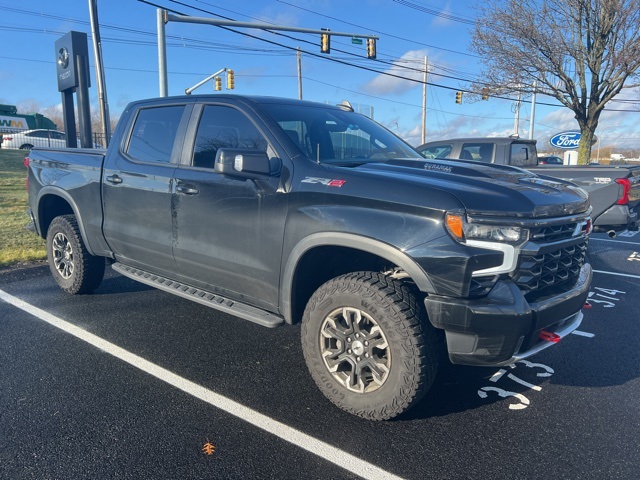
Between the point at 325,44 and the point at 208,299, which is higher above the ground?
the point at 325,44

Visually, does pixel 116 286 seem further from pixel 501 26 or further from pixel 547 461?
pixel 501 26

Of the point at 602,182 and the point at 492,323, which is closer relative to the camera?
the point at 492,323

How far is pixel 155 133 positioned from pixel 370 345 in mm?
2753

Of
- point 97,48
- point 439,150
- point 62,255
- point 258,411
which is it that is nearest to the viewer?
point 258,411

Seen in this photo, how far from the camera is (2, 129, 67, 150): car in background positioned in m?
30.9

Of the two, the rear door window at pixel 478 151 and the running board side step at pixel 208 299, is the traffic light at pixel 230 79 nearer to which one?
the rear door window at pixel 478 151

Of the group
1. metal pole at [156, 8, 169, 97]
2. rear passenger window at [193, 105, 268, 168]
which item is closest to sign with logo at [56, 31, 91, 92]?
metal pole at [156, 8, 169, 97]

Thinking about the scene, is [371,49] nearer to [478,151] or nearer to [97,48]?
[97,48]

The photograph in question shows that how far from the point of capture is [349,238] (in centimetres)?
300

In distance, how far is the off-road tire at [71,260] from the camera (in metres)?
5.19

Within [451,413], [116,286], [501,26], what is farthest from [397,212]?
[501,26]

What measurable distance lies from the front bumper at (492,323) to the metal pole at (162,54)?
13097mm

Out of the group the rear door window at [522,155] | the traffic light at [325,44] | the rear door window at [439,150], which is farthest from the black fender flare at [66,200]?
the traffic light at [325,44]

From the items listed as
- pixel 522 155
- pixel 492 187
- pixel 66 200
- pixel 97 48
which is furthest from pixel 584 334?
pixel 97 48
